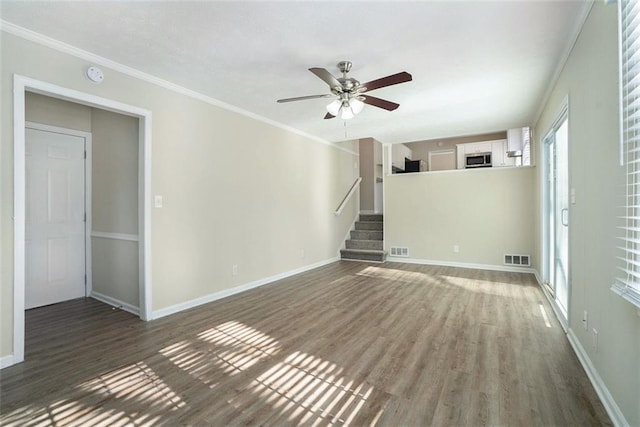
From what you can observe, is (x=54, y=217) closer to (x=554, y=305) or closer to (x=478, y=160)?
(x=554, y=305)

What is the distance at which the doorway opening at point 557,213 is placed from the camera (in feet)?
10.3

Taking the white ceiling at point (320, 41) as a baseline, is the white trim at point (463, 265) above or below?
below

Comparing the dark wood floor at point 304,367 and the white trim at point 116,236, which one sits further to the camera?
the white trim at point 116,236

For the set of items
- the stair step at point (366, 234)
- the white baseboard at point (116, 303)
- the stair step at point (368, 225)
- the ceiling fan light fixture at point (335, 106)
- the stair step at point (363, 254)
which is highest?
the ceiling fan light fixture at point (335, 106)

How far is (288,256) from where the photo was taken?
5.29 metres

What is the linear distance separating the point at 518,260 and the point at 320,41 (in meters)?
5.20

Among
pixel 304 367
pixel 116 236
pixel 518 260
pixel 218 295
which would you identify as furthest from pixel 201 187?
pixel 518 260

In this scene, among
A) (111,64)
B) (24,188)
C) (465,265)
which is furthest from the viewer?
(465,265)

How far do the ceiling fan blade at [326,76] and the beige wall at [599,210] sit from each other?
180 cm

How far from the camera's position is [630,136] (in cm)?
152

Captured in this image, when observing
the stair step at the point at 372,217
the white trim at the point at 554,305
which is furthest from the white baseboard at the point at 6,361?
the stair step at the point at 372,217

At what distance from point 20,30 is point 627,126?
4.06 metres

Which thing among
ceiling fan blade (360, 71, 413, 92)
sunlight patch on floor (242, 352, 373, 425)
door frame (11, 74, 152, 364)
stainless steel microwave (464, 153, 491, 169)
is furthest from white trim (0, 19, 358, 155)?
stainless steel microwave (464, 153, 491, 169)

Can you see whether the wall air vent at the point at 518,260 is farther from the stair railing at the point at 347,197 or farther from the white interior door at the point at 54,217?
the white interior door at the point at 54,217
